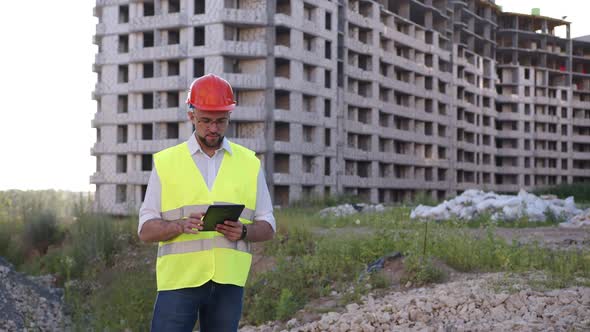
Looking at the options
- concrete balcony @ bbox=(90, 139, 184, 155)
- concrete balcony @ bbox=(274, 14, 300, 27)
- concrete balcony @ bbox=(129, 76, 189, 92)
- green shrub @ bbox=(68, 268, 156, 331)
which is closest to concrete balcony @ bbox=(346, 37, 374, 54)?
concrete balcony @ bbox=(274, 14, 300, 27)

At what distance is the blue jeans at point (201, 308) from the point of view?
3.37m

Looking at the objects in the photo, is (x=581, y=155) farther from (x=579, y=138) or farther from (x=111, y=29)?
(x=111, y=29)

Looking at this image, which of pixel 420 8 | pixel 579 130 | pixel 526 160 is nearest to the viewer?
pixel 420 8

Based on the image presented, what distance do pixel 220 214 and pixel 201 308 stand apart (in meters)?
0.58

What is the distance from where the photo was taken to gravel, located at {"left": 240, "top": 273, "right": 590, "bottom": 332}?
6.37 meters

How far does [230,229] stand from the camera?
11.2 ft

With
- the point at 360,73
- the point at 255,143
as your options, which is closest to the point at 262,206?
the point at 255,143

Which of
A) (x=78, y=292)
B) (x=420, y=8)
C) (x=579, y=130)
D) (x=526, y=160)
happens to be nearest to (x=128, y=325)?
(x=78, y=292)

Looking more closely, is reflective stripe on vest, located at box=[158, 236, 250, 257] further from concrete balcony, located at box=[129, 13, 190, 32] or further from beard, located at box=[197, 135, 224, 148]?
concrete balcony, located at box=[129, 13, 190, 32]

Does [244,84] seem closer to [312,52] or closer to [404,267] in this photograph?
[312,52]

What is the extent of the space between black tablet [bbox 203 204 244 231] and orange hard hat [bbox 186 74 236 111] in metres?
0.56

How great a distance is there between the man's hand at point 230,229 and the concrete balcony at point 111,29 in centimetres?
3415

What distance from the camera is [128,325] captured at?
9539 mm

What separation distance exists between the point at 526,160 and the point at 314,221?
49.1m
